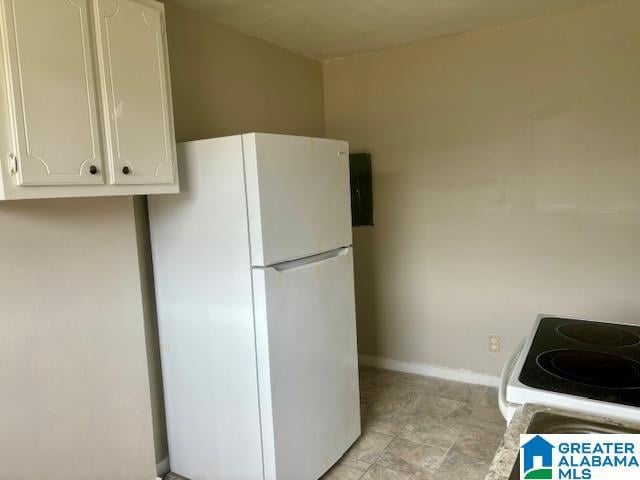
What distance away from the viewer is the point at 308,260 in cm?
207

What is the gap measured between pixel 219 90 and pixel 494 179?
1757 millimetres

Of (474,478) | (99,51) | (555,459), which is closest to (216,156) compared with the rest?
(99,51)

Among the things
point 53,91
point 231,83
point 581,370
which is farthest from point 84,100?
point 581,370

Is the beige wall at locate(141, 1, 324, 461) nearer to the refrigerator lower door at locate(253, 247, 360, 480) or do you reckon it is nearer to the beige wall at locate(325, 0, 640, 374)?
the beige wall at locate(325, 0, 640, 374)

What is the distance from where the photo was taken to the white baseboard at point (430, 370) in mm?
3090

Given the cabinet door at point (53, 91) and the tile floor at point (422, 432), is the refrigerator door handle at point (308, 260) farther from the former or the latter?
the tile floor at point (422, 432)

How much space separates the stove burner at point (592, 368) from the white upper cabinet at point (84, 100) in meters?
1.48

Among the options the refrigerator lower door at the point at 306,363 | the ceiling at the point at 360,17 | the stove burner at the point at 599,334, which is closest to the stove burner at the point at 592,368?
the stove burner at the point at 599,334

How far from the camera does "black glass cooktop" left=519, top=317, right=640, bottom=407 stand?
109 centimetres

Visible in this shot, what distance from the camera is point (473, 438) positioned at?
2.47 meters

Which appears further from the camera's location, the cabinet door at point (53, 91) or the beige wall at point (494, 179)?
the beige wall at point (494, 179)

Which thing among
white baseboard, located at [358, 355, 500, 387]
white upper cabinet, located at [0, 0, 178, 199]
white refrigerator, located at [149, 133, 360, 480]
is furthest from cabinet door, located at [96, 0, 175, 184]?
white baseboard, located at [358, 355, 500, 387]

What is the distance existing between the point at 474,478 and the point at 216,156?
1.89 meters

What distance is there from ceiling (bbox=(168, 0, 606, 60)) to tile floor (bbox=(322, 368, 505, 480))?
231 cm
